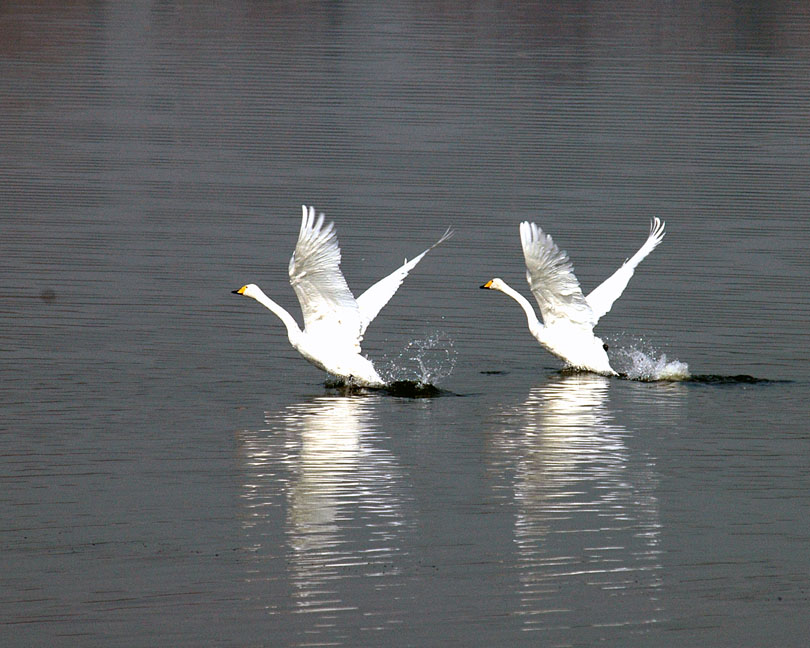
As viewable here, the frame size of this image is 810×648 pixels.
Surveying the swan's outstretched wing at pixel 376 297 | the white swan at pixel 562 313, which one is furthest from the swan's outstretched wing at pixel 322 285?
the white swan at pixel 562 313

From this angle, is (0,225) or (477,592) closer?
(477,592)

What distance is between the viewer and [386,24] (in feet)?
195

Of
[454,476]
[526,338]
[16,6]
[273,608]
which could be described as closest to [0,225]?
[526,338]

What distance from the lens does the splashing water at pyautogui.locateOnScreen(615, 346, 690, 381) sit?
17.1 m

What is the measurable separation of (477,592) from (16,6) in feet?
182

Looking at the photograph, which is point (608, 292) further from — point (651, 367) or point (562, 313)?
point (651, 367)

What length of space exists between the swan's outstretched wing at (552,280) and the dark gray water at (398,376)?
2.27 ft

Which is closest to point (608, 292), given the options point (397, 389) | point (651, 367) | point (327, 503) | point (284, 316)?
point (651, 367)

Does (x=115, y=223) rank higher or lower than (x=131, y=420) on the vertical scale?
higher

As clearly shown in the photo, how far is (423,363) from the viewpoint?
17516 mm

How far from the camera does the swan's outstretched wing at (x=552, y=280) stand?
17547 mm

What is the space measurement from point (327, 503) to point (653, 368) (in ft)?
18.9

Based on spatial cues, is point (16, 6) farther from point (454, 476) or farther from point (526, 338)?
point (454, 476)

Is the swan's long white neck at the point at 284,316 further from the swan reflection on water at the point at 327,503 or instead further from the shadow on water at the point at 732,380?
the shadow on water at the point at 732,380
